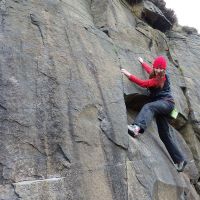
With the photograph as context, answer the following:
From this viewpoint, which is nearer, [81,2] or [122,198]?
[122,198]

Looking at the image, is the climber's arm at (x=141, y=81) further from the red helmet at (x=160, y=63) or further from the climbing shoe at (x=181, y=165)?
the climbing shoe at (x=181, y=165)

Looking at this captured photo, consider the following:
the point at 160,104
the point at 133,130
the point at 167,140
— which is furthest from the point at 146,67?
the point at 133,130

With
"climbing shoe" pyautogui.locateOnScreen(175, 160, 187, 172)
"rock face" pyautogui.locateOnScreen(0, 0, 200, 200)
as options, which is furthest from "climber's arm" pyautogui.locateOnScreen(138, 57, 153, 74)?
"climbing shoe" pyautogui.locateOnScreen(175, 160, 187, 172)

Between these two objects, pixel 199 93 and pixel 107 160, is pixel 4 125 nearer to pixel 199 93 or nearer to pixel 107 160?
pixel 107 160

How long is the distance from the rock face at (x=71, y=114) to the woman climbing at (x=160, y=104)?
9.0 inches

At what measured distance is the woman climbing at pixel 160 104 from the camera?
34.2 ft

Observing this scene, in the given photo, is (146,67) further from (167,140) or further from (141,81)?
(167,140)

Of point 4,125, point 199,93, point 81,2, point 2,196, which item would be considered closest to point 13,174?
point 2,196

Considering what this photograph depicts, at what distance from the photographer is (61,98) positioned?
28.3ft

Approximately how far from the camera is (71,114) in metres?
8.56

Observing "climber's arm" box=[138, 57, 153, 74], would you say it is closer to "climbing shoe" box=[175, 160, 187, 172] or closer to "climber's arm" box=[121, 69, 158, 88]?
"climber's arm" box=[121, 69, 158, 88]

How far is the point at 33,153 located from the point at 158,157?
13.4ft

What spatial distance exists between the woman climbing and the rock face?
0.23m

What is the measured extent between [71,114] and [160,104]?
3082mm
